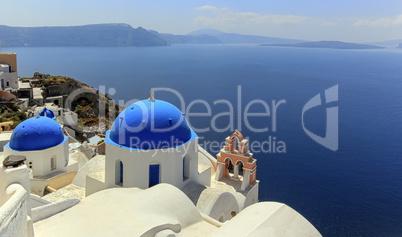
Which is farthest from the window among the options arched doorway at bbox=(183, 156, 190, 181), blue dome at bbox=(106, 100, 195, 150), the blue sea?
the blue sea

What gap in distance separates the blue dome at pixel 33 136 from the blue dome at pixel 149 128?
227 inches

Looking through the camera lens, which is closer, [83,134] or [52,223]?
[52,223]

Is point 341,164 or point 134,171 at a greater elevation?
point 134,171

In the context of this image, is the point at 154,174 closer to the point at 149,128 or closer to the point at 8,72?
the point at 149,128

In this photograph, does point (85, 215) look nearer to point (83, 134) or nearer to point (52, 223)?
point (52, 223)

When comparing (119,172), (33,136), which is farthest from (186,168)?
(33,136)

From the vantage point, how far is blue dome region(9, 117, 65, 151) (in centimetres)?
1599

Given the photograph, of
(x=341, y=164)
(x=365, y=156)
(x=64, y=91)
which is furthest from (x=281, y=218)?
(x=64, y=91)

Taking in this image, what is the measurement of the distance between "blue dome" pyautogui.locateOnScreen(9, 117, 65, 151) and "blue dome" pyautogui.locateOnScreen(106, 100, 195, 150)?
18.9 ft

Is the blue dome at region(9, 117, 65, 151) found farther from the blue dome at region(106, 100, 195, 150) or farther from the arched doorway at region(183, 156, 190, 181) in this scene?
the arched doorway at region(183, 156, 190, 181)

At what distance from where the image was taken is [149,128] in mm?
12023

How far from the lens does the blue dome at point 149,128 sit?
1198 cm

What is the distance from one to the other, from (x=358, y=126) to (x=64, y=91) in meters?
46.6

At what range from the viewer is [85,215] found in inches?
364
